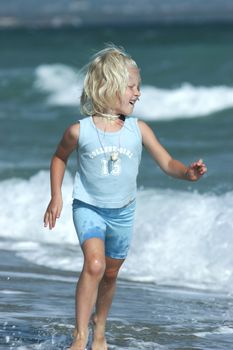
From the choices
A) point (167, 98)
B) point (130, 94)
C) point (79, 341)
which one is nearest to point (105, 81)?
point (130, 94)

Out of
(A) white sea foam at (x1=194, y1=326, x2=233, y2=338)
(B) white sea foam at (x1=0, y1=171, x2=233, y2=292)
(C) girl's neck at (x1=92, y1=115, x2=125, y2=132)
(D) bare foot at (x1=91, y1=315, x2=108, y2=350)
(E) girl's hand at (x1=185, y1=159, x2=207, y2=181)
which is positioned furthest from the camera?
(B) white sea foam at (x1=0, y1=171, x2=233, y2=292)

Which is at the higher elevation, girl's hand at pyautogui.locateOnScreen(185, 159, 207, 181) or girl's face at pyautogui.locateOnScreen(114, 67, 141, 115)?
girl's face at pyautogui.locateOnScreen(114, 67, 141, 115)

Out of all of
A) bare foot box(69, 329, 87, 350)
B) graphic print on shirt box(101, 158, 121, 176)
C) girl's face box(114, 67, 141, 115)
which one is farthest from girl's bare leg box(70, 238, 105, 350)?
girl's face box(114, 67, 141, 115)

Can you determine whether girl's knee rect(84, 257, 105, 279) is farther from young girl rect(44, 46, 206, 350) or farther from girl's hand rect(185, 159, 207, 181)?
girl's hand rect(185, 159, 207, 181)

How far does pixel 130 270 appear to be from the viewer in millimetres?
9156

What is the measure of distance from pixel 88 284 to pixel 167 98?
13.2 metres

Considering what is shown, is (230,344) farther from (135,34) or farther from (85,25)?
(85,25)

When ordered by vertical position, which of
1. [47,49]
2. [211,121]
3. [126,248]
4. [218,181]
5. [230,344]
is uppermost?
[47,49]

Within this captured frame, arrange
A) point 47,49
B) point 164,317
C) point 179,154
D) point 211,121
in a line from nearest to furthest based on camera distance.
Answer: point 164,317, point 179,154, point 211,121, point 47,49

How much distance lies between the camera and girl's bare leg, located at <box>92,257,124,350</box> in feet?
18.6

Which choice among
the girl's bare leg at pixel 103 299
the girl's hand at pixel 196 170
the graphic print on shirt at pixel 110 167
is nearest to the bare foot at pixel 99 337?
the girl's bare leg at pixel 103 299

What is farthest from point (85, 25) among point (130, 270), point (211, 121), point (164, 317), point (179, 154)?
point (164, 317)

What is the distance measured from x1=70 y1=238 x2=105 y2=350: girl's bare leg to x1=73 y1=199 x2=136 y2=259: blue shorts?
59 mm

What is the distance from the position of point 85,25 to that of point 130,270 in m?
23.0
